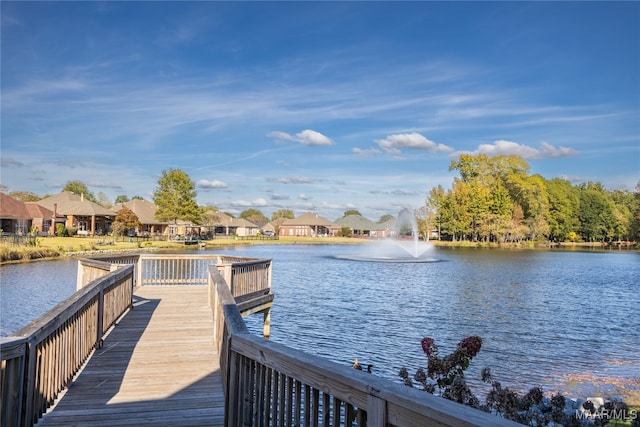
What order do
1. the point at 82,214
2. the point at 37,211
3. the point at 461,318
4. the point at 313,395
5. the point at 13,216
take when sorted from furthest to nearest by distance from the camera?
the point at 82,214
the point at 37,211
the point at 13,216
the point at 461,318
the point at 313,395

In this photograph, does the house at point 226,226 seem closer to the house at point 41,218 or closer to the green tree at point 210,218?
the green tree at point 210,218

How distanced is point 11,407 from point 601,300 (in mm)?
26391

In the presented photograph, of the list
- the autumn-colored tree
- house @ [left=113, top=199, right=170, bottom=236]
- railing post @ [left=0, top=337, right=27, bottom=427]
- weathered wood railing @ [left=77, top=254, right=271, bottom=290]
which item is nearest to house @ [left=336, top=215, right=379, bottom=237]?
house @ [left=113, top=199, right=170, bottom=236]

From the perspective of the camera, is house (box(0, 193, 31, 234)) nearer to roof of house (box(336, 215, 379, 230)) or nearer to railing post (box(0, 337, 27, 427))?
railing post (box(0, 337, 27, 427))

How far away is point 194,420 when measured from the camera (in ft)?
17.1

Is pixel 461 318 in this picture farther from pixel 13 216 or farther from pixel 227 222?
pixel 227 222

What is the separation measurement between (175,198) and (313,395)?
76.1 m

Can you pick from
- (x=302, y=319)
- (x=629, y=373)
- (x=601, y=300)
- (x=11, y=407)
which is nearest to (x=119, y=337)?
(x=11, y=407)

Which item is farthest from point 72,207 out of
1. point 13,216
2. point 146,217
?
point 13,216

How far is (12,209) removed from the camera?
57562mm

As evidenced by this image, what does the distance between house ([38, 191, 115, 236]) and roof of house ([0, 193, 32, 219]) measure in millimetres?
7278

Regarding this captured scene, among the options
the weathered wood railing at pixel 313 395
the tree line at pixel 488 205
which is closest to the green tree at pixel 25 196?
the tree line at pixel 488 205

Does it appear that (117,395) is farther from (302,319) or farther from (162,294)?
(302,319)

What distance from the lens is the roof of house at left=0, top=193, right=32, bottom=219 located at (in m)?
55.7
